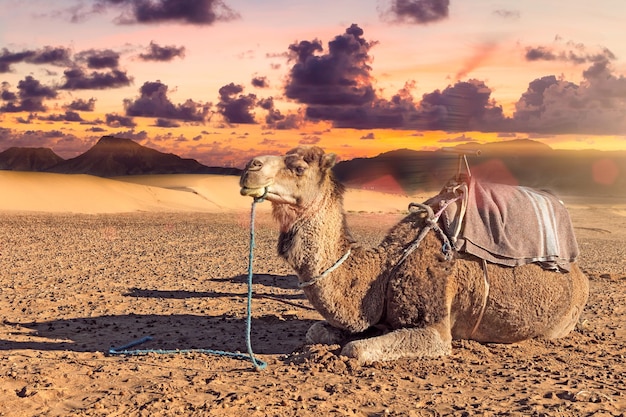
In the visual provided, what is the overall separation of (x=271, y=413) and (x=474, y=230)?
10.5ft

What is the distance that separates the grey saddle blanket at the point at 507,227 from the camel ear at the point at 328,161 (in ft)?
4.43

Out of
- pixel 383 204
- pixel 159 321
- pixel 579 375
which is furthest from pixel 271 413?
pixel 383 204

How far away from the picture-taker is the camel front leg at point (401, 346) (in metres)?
6.57

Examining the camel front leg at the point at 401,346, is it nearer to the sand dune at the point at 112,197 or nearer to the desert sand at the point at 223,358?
the desert sand at the point at 223,358

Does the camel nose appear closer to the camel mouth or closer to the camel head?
the camel head

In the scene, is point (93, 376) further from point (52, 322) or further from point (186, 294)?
point (186, 294)

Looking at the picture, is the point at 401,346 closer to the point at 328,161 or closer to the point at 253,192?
the point at 328,161

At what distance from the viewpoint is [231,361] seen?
7246 millimetres

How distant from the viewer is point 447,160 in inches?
319

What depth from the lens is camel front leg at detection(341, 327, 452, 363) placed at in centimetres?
657

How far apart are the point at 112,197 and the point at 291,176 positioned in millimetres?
45477

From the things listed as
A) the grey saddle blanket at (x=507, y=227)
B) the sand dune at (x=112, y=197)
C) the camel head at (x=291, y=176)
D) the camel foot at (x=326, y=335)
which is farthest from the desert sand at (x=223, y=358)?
the sand dune at (x=112, y=197)

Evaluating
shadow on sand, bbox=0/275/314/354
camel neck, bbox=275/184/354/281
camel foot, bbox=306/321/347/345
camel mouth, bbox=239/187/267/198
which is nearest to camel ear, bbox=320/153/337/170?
camel neck, bbox=275/184/354/281


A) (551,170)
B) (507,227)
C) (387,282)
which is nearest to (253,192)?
(387,282)
